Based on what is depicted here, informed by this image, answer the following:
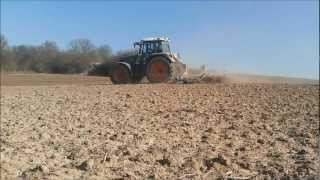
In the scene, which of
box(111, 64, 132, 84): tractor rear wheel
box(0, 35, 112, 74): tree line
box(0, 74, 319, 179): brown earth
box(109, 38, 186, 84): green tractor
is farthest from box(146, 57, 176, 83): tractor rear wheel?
box(0, 35, 112, 74): tree line

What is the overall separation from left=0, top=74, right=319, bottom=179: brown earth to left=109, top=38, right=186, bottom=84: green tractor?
5.96 metres

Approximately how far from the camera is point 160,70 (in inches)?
950

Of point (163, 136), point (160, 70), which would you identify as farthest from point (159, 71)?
point (163, 136)

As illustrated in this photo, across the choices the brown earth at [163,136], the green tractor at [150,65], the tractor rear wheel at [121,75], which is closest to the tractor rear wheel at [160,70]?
the green tractor at [150,65]

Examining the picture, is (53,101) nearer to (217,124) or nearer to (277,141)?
(217,124)

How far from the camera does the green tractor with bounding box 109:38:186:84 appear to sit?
78.6ft

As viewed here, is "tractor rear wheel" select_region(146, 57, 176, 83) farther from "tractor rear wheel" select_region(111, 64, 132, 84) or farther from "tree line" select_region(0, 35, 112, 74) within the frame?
"tree line" select_region(0, 35, 112, 74)

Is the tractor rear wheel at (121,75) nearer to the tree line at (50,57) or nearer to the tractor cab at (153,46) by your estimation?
the tractor cab at (153,46)

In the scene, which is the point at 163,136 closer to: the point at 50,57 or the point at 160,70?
the point at 160,70

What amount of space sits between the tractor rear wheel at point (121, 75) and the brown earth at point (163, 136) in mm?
7077

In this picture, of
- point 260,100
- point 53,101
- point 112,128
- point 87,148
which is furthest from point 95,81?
point 87,148

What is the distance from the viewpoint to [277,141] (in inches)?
397

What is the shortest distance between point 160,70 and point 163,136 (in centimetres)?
1315

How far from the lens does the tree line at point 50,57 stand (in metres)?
56.8
